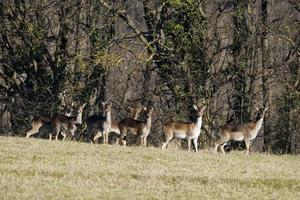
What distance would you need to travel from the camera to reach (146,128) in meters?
25.4

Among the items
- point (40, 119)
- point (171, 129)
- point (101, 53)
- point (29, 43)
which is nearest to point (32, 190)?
point (171, 129)

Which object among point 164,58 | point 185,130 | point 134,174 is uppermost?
point 164,58

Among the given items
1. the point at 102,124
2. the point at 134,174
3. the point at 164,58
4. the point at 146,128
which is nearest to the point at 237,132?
the point at 146,128

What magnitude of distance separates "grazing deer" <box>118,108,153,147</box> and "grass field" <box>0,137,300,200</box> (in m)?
2.92

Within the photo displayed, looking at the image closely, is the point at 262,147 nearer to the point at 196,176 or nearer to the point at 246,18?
the point at 246,18

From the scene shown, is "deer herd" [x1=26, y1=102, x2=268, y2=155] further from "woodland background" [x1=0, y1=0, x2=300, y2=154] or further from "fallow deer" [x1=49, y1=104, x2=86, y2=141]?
"woodland background" [x1=0, y1=0, x2=300, y2=154]

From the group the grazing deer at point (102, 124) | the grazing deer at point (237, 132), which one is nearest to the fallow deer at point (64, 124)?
the grazing deer at point (102, 124)

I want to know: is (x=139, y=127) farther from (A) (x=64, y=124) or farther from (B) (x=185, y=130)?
(A) (x=64, y=124)

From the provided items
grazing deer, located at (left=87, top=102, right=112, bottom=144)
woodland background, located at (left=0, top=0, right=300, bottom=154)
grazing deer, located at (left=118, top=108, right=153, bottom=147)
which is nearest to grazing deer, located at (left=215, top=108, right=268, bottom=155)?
grazing deer, located at (left=118, top=108, right=153, bottom=147)

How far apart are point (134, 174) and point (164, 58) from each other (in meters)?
13.9

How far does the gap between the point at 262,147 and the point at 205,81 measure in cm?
432

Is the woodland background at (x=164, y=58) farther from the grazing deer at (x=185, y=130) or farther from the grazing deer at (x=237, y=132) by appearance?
the grazing deer at (x=185, y=130)

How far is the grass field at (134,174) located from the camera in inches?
613

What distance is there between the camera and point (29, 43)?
105 feet
